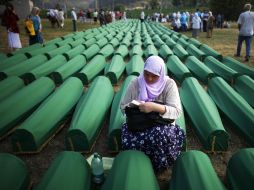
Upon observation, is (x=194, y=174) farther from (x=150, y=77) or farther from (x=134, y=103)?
(x=150, y=77)

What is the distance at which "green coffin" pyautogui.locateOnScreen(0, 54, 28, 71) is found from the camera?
26.2ft

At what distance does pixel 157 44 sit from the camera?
12.8 meters

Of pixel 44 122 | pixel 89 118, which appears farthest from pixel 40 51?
pixel 89 118

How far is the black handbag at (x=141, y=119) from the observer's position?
3.63 metres

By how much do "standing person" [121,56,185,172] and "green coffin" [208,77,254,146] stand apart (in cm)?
132

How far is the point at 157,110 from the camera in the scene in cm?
360

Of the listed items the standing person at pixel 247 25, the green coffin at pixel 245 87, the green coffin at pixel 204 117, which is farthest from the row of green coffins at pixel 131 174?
the standing person at pixel 247 25

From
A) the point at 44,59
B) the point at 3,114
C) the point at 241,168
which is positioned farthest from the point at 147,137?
the point at 44,59

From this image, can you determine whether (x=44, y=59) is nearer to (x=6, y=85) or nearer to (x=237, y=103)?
(x=6, y=85)

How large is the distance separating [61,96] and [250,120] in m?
3.20

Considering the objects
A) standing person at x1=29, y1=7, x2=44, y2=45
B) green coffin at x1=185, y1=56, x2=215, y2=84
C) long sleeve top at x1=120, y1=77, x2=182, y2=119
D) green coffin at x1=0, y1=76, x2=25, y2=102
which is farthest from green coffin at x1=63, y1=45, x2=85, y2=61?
long sleeve top at x1=120, y1=77, x2=182, y2=119

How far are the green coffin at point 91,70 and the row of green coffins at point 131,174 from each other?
3.99m

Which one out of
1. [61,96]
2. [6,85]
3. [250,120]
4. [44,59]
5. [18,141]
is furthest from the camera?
[44,59]

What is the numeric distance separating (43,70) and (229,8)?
2489 cm
